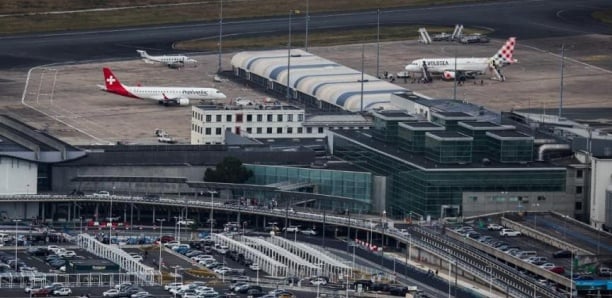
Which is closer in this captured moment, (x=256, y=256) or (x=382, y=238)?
(x=256, y=256)

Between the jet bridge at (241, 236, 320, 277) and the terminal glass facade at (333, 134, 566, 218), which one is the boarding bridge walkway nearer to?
the jet bridge at (241, 236, 320, 277)

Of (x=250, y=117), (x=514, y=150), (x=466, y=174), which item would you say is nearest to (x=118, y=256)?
(x=466, y=174)

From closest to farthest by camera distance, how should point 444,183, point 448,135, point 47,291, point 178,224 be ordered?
1. point 47,291
2. point 444,183
3. point 178,224
4. point 448,135

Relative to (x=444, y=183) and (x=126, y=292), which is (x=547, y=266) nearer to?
(x=444, y=183)

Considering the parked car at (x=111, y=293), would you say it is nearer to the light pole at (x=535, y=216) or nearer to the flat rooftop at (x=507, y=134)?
the light pole at (x=535, y=216)

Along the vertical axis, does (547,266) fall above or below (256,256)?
above

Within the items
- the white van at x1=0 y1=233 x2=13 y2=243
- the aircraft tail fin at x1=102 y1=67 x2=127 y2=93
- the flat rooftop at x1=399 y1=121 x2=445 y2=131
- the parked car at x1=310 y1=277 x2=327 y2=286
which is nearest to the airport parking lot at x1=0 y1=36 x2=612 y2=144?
the aircraft tail fin at x1=102 y1=67 x2=127 y2=93

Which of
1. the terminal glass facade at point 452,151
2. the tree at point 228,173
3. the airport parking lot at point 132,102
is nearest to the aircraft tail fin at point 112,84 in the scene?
the airport parking lot at point 132,102

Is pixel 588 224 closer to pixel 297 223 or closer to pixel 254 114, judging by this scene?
pixel 297 223
